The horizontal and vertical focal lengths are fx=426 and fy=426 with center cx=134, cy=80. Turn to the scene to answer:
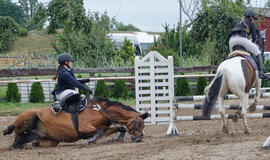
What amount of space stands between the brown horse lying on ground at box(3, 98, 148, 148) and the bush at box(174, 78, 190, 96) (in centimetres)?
850

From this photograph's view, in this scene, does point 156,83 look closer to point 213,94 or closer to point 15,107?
point 213,94

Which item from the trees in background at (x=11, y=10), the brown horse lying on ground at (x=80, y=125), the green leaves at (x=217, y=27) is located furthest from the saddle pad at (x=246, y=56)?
the trees in background at (x=11, y=10)

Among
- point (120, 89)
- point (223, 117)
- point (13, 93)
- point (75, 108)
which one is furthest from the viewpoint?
point (120, 89)

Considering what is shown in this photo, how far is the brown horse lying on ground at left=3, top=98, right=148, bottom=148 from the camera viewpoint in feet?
23.6

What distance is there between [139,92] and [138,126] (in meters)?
2.07

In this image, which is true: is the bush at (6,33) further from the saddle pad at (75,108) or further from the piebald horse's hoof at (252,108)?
the piebald horse's hoof at (252,108)

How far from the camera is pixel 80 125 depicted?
721 centimetres

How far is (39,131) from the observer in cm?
745

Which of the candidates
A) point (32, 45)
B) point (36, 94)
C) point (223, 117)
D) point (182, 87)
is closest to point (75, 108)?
point (223, 117)

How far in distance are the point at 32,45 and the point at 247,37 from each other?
113 ft

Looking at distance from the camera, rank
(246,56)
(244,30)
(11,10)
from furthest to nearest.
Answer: (11,10) → (244,30) → (246,56)

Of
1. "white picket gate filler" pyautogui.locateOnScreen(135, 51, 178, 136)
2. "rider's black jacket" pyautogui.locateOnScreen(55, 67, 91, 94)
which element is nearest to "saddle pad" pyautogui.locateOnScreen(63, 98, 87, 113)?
"rider's black jacket" pyautogui.locateOnScreen(55, 67, 91, 94)

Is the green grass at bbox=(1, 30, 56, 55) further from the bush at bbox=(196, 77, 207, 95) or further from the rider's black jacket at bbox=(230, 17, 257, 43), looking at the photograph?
the rider's black jacket at bbox=(230, 17, 257, 43)

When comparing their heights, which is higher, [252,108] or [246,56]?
[246,56]
